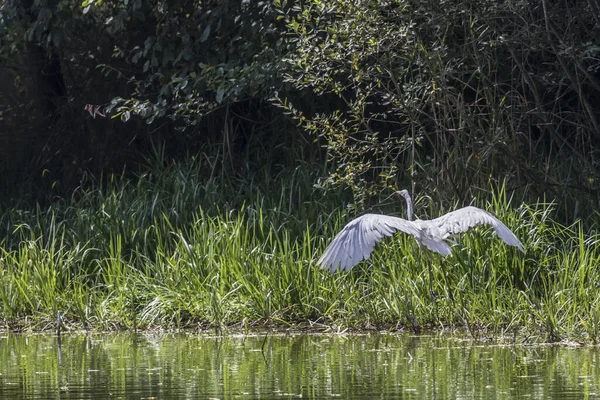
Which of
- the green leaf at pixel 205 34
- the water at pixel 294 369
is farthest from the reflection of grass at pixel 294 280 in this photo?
the green leaf at pixel 205 34

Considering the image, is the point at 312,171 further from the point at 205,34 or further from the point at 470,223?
the point at 470,223

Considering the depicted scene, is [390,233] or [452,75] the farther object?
[452,75]

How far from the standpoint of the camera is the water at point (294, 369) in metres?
5.11

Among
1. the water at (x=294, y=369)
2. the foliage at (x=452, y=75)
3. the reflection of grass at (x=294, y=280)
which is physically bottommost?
the water at (x=294, y=369)

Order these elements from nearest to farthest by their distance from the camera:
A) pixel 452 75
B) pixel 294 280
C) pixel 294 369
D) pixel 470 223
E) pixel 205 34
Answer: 1. pixel 294 369
2. pixel 470 223
3. pixel 294 280
4. pixel 452 75
5. pixel 205 34

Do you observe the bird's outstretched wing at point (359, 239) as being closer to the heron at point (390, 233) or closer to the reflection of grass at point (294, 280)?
the heron at point (390, 233)

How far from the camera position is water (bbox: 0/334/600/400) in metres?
5.11

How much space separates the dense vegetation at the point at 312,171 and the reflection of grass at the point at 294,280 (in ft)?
0.06

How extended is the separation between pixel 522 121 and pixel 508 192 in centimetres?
100

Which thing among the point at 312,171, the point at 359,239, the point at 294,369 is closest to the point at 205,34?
the point at 312,171

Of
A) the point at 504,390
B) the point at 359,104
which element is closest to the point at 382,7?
the point at 359,104

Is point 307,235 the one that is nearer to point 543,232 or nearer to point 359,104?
point 359,104

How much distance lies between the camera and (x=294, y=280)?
310 inches

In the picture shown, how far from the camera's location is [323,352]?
6484mm
